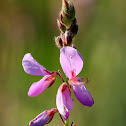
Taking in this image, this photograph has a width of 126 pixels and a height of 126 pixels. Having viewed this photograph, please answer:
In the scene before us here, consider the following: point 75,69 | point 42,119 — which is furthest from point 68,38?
point 42,119

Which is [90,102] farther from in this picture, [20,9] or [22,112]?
[20,9]

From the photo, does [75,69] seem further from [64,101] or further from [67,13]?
[67,13]

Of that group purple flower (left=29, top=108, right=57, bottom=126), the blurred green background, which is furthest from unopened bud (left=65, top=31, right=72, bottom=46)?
the blurred green background

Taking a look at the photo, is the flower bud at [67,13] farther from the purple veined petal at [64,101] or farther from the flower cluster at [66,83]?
the purple veined petal at [64,101]

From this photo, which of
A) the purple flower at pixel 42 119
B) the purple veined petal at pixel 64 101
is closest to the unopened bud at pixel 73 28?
the purple veined petal at pixel 64 101

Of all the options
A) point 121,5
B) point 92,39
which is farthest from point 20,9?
point 121,5

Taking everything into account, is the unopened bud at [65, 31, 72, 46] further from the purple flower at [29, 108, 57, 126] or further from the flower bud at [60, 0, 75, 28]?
the purple flower at [29, 108, 57, 126]
